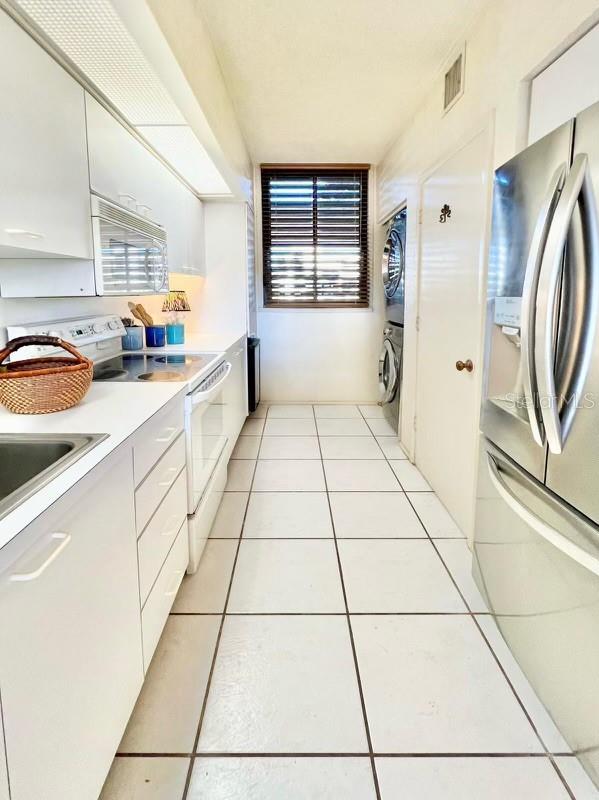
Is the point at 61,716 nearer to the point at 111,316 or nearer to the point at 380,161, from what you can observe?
the point at 111,316

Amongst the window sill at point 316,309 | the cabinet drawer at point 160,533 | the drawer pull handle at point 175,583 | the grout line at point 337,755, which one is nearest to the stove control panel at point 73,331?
the cabinet drawer at point 160,533

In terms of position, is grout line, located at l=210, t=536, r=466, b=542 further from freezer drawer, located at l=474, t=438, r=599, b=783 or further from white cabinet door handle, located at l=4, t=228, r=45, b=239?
white cabinet door handle, located at l=4, t=228, r=45, b=239

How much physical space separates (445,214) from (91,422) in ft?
7.35

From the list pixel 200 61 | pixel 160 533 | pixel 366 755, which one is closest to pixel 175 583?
pixel 160 533

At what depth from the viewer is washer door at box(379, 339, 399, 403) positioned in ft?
13.4

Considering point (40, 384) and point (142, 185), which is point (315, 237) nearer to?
point (142, 185)

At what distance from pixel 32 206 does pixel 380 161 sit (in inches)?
163

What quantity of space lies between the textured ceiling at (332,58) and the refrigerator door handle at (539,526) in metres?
2.11

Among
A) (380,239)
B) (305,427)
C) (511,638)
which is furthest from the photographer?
(380,239)

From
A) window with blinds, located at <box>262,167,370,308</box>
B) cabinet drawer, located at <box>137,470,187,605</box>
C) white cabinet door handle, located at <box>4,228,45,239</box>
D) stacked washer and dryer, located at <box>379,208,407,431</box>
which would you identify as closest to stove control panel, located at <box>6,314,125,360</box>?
white cabinet door handle, located at <box>4,228,45,239</box>

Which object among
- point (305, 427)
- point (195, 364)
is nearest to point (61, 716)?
point (195, 364)

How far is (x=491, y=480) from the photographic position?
1745 millimetres

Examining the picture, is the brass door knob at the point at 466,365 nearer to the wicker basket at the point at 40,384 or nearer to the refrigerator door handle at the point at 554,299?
the refrigerator door handle at the point at 554,299

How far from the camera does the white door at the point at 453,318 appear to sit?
2287 mm
